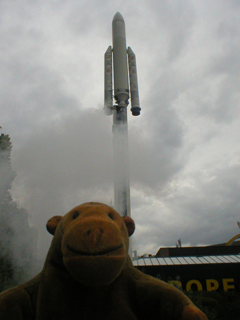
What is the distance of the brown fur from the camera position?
260 cm

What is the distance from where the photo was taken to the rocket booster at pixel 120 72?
13.9 metres

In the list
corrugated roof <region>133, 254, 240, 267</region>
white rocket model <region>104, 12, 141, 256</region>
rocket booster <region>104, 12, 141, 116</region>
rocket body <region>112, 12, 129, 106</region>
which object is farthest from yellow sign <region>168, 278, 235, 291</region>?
rocket body <region>112, 12, 129, 106</region>

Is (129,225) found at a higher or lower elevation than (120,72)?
lower

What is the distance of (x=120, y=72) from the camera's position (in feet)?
46.4

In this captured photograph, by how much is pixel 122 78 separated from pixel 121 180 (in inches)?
221

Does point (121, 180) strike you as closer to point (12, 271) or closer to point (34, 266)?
point (34, 266)

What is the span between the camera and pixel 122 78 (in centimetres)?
1395

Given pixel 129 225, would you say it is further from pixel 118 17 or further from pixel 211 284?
pixel 118 17

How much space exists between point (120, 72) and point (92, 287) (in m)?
12.9

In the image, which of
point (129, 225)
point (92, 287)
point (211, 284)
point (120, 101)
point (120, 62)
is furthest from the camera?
point (120, 62)

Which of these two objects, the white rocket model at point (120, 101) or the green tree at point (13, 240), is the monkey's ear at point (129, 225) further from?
the green tree at point (13, 240)

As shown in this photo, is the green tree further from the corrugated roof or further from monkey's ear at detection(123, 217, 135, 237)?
monkey's ear at detection(123, 217, 135, 237)

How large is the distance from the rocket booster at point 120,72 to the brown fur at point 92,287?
11.3 meters

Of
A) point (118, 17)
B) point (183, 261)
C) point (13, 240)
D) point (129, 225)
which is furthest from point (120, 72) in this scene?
point (129, 225)
